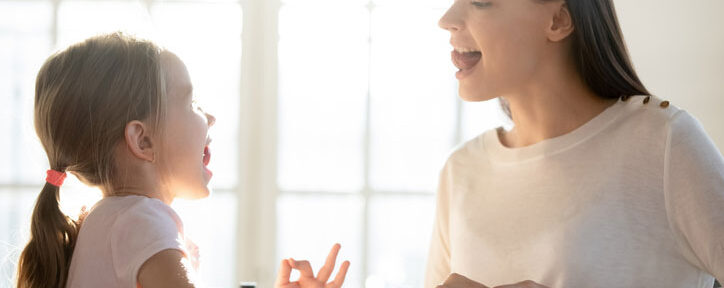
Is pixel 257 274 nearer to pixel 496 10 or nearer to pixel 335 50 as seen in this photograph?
pixel 335 50

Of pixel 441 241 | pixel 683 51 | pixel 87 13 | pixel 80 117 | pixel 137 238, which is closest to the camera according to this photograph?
pixel 137 238

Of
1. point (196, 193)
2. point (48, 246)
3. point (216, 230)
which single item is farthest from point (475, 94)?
point (216, 230)

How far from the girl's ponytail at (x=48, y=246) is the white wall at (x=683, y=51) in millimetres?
2230

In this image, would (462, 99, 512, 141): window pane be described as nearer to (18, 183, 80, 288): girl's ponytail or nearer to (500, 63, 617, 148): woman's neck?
(500, 63, 617, 148): woman's neck

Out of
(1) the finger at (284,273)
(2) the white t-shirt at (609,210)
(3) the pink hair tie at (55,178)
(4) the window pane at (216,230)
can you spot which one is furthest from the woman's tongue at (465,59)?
(4) the window pane at (216,230)

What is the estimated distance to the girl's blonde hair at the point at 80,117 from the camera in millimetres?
1385

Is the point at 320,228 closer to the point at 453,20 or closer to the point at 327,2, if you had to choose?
the point at 327,2

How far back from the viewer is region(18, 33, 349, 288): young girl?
4.32ft

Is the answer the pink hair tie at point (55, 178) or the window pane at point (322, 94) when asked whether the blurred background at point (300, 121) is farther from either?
the pink hair tie at point (55, 178)

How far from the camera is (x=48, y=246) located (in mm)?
1361

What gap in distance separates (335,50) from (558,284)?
177 centimetres

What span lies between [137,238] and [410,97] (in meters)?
1.95

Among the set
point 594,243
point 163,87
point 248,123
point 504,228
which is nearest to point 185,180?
point 163,87

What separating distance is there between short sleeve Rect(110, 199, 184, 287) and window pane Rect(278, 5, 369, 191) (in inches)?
70.2
